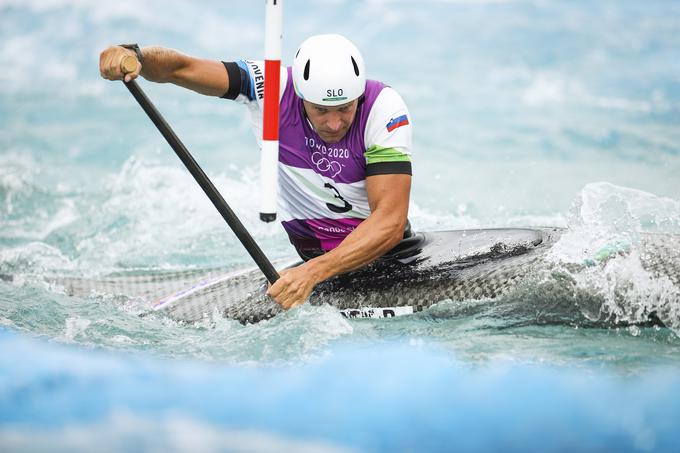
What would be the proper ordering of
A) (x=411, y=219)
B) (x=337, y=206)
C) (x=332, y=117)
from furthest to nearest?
(x=411, y=219), (x=337, y=206), (x=332, y=117)

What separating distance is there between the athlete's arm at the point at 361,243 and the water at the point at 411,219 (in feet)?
0.44

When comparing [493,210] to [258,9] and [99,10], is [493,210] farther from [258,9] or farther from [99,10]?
[99,10]

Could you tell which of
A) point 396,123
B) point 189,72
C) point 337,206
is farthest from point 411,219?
point 189,72

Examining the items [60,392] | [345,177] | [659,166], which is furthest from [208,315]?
[659,166]

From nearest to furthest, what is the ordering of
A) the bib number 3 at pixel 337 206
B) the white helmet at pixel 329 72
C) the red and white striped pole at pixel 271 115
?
the red and white striped pole at pixel 271 115 → the white helmet at pixel 329 72 → the bib number 3 at pixel 337 206

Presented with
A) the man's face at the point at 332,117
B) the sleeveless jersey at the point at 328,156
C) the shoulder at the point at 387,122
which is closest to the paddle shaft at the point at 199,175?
the sleeveless jersey at the point at 328,156

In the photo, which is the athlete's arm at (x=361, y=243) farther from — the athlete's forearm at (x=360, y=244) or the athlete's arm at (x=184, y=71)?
the athlete's arm at (x=184, y=71)

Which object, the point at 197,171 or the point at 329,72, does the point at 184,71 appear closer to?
the point at 197,171

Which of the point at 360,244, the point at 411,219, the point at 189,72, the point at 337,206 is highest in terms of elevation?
the point at 189,72

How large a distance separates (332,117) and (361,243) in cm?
55

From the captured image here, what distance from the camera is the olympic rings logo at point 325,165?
387 cm

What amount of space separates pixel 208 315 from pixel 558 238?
1.73m

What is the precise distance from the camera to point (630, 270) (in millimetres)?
3576

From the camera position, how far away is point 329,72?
3.52m
